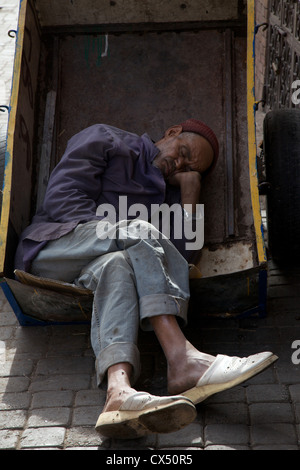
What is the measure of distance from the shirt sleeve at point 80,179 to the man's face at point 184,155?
34 centimetres

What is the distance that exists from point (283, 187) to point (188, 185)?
54 cm

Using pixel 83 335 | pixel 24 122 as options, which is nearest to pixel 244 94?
pixel 24 122

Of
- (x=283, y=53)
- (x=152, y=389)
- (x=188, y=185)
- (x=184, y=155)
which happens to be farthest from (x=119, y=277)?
(x=283, y=53)

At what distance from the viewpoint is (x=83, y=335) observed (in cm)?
362

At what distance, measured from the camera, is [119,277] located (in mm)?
3070

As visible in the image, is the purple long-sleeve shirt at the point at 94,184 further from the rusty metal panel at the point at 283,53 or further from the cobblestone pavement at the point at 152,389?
the rusty metal panel at the point at 283,53

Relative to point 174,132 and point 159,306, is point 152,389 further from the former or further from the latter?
point 174,132

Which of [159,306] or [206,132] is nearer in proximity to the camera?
[159,306]

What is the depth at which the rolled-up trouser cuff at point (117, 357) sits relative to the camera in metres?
2.89

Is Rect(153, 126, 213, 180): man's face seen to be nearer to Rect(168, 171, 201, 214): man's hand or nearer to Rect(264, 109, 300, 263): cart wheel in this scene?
Rect(168, 171, 201, 214): man's hand

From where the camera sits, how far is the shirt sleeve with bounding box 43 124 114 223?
351 cm

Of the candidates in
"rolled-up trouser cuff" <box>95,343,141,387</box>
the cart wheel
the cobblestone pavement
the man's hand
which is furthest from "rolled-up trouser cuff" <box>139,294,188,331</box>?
the cart wheel

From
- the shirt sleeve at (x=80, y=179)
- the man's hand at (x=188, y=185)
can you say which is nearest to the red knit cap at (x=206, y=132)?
the man's hand at (x=188, y=185)

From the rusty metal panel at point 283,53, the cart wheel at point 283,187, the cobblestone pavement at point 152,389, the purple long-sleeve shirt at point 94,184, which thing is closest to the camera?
the cobblestone pavement at point 152,389
